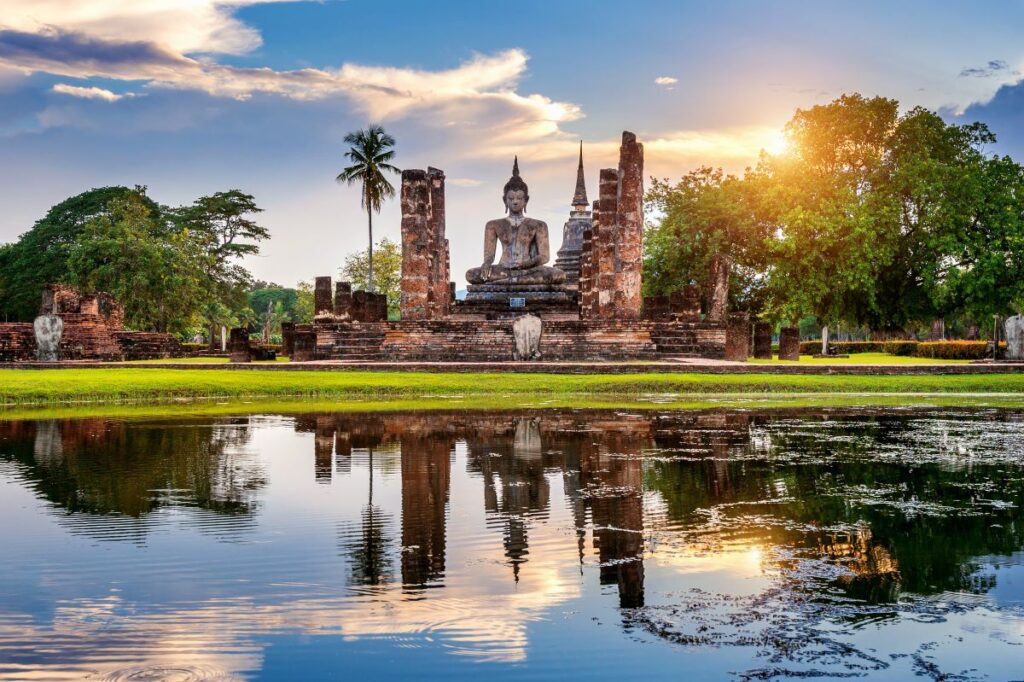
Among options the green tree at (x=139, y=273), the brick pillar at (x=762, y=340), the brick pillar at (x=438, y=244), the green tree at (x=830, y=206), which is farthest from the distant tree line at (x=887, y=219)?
the green tree at (x=139, y=273)

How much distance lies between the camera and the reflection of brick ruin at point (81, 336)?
32625 mm

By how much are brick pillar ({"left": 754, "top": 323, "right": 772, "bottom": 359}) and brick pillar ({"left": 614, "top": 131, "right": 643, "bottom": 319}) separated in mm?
4250

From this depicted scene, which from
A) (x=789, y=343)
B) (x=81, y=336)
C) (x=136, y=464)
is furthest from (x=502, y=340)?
(x=136, y=464)

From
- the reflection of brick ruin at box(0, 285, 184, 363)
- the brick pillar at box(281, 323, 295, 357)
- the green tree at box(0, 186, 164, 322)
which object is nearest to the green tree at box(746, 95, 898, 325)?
the brick pillar at box(281, 323, 295, 357)

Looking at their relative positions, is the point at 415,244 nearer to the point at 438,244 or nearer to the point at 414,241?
the point at 414,241

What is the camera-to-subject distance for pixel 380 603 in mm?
5230

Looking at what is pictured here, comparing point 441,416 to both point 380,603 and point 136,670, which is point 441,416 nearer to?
point 380,603

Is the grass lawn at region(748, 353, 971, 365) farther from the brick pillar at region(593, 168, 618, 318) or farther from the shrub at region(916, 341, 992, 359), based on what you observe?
the brick pillar at region(593, 168, 618, 318)

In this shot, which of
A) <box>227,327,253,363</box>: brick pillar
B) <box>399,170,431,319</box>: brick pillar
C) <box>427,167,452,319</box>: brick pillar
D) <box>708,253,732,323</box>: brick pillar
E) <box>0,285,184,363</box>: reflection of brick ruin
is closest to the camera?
<box>0,285,184,363</box>: reflection of brick ruin

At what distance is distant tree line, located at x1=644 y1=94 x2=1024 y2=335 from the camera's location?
38906 millimetres

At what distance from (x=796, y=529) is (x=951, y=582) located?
1.47 meters

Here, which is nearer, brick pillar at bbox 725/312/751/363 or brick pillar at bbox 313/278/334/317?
brick pillar at bbox 725/312/751/363

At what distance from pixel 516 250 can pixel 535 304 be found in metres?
A: 2.20

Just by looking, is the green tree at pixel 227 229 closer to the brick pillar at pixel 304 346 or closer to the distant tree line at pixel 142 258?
the distant tree line at pixel 142 258
